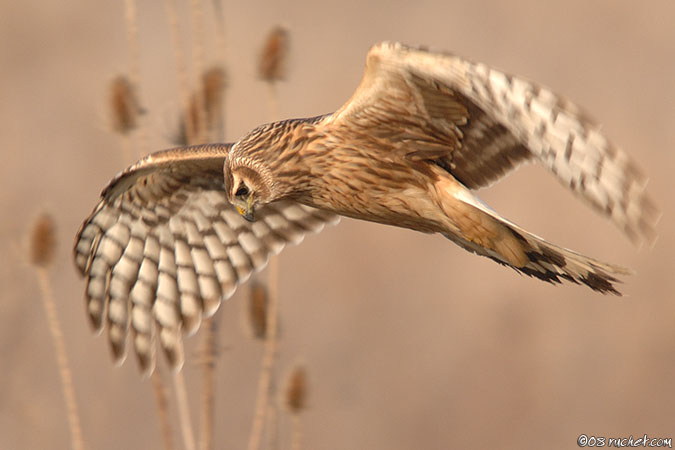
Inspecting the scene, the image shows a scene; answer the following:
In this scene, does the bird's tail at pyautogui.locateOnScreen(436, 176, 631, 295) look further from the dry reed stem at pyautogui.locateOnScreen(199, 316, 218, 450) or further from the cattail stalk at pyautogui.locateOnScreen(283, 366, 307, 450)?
the dry reed stem at pyautogui.locateOnScreen(199, 316, 218, 450)

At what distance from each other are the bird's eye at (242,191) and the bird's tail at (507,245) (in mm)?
627

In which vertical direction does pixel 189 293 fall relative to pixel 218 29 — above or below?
below

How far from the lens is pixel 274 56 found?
12.1ft

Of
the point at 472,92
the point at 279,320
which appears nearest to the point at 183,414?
the point at 279,320

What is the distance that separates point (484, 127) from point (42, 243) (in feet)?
5.12

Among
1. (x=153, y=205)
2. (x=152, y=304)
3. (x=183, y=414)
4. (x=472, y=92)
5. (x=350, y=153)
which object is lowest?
(x=183, y=414)

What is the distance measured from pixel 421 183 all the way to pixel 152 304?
1.34 metres

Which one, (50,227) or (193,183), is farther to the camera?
(193,183)

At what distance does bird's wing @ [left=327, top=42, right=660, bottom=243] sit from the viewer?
95.5 inches

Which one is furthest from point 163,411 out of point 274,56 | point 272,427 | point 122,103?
point 274,56

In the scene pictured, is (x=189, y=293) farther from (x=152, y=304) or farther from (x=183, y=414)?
(x=183, y=414)

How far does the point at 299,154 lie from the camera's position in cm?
A: 325

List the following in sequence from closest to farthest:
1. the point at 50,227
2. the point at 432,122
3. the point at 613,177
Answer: the point at 613,177 < the point at 432,122 < the point at 50,227

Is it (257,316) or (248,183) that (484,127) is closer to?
(248,183)
